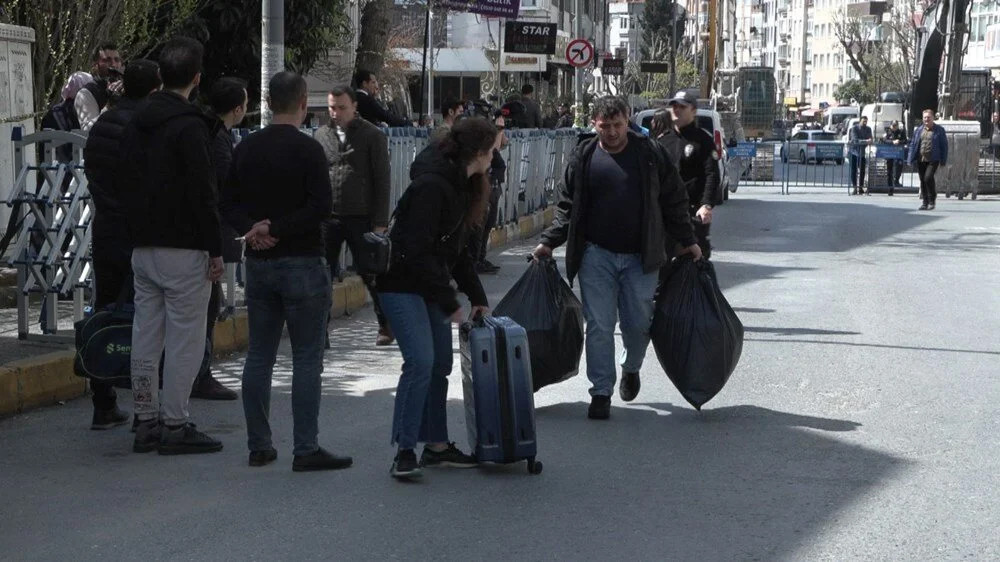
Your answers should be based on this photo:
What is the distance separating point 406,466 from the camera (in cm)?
695

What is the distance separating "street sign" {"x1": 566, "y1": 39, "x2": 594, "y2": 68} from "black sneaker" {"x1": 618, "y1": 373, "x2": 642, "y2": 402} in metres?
20.7

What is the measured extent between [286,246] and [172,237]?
2.18 ft

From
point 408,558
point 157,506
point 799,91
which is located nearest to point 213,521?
point 157,506

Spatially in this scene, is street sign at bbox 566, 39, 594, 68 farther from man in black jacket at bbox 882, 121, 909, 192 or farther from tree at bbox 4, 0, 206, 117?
tree at bbox 4, 0, 206, 117

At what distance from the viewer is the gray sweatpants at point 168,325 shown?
728 cm

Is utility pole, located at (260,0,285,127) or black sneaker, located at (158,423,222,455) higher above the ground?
utility pole, located at (260,0,285,127)

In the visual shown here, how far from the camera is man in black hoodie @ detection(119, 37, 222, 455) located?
23.6ft

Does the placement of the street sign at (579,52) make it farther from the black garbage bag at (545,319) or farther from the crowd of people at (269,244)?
the crowd of people at (269,244)

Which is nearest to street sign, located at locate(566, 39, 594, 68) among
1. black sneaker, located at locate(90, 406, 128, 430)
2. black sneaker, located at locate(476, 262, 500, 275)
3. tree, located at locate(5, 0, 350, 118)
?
tree, located at locate(5, 0, 350, 118)

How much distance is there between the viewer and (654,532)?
6.17 meters

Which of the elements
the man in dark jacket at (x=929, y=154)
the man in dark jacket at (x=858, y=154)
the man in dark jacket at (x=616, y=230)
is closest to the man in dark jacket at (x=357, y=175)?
the man in dark jacket at (x=616, y=230)

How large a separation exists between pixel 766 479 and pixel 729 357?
1.59 m

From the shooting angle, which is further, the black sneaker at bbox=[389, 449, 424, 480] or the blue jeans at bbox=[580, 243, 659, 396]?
the blue jeans at bbox=[580, 243, 659, 396]

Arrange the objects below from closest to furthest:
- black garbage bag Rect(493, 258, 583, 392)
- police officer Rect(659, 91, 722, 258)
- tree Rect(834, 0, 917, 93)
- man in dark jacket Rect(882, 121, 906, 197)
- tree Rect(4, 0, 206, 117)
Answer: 1. black garbage bag Rect(493, 258, 583, 392)
2. police officer Rect(659, 91, 722, 258)
3. tree Rect(4, 0, 206, 117)
4. man in dark jacket Rect(882, 121, 906, 197)
5. tree Rect(834, 0, 917, 93)
